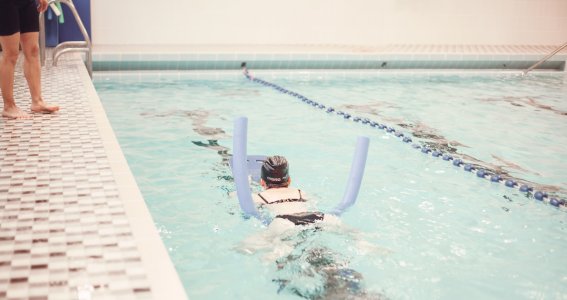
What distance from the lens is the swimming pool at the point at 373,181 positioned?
3191 mm

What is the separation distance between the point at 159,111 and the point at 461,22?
8.78 m

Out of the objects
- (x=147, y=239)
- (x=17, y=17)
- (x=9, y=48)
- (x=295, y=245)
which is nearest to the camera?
(x=147, y=239)

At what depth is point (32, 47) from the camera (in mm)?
4453

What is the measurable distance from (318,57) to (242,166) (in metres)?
7.33

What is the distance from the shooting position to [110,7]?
35.3 feet

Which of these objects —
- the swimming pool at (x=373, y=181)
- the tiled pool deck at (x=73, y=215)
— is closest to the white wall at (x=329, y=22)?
the swimming pool at (x=373, y=181)

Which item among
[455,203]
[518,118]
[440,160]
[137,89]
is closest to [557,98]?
[518,118]

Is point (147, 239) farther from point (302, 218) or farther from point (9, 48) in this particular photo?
point (9, 48)

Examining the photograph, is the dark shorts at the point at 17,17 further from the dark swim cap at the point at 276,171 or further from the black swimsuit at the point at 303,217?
the black swimsuit at the point at 303,217

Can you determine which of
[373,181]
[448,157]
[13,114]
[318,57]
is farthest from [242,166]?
[318,57]

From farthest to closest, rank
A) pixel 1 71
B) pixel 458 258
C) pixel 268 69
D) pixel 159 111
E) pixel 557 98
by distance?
pixel 268 69, pixel 557 98, pixel 159 111, pixel 1 71, pixel 458 258

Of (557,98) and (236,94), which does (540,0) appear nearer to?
(557,98)

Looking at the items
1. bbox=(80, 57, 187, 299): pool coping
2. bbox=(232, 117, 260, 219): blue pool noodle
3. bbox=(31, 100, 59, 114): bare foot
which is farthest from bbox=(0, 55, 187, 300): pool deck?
bbox=(232, 117, 260, 219): blue pool noodle

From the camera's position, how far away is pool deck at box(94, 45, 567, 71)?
9.51m
